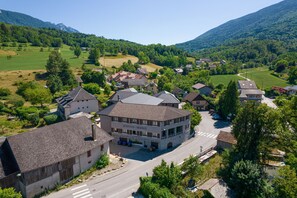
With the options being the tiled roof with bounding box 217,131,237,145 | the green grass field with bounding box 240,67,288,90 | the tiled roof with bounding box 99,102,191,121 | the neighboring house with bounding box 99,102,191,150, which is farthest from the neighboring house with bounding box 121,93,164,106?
the green grass field with bounding box 240,67,288,90

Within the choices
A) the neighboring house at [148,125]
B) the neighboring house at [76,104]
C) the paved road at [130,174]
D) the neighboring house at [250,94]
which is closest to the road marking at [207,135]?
the paved road at [130,174]

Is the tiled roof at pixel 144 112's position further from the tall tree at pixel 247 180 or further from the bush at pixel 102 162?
the tall tree at pixel 247 180

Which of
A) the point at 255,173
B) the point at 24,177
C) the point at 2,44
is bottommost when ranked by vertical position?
the point at 24,177

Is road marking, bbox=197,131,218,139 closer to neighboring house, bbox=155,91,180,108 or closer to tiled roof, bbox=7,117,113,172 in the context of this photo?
neighboring house, bbox=155,91,180,108

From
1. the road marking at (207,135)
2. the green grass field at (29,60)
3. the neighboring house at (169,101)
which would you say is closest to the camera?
the road marking at (207,135)

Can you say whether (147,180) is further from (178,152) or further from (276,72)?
(276,72)

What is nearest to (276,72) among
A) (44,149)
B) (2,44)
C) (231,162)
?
(231,162)

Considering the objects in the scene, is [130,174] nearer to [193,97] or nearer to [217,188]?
[217,188]
